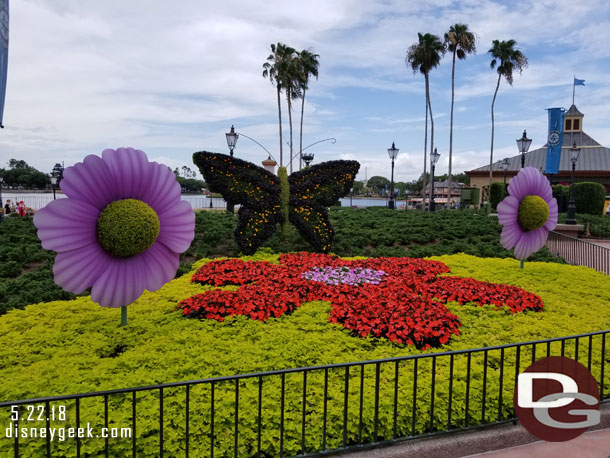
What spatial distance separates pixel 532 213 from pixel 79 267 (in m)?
8.67

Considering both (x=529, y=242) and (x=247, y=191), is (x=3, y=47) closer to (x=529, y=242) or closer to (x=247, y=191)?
(x=247, y=191)

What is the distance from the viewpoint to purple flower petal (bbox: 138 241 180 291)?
5758 millimetres

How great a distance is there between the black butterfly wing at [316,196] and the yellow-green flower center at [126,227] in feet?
21.4

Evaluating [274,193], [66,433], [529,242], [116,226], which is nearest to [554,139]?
[529,242]

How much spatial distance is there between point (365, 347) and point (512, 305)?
123 inches

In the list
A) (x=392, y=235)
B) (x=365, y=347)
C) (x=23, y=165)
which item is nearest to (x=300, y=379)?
(x=365, y=347)

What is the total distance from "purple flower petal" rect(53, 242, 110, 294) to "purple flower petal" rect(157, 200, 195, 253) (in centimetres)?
81

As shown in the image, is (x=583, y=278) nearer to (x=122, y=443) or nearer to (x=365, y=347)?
(x=365, y=347)

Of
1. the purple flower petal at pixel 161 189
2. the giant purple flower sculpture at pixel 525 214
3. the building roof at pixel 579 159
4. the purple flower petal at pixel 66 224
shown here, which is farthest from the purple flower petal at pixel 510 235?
the building roof at pixel 579 159

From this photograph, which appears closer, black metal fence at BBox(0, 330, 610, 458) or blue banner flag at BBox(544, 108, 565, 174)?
black metal fence at BBox(0, 330, 610, 458)

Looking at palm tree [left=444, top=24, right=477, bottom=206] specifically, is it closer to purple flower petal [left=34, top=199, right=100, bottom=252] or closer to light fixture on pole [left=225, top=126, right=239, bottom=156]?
light fixture on pole [left=225, top=126, right=239, bottom=156]

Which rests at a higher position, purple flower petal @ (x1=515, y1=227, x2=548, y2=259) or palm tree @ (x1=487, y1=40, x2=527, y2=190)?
palm tree @ (x1=487, y1=40, x2=527, y2=190)

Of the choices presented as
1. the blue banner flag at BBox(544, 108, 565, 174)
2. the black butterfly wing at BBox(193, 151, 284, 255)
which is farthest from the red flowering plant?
the blue banner flag at BBox(544, 108, 565, 174)

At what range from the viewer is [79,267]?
5.16 meters
